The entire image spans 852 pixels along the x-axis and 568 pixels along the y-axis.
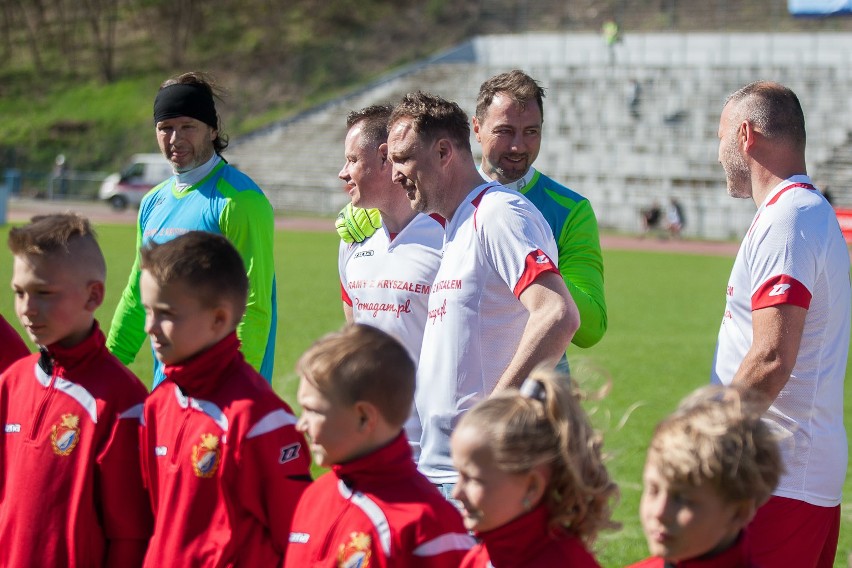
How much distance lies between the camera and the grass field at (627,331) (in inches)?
274

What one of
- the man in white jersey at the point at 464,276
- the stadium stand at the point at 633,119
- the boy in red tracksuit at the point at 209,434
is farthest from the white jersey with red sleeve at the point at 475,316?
the stadium stand at the point at 633,119

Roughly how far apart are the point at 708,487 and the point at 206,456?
1328 millimetres

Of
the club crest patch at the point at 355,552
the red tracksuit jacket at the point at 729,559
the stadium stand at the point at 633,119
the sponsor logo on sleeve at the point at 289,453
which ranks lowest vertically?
the club crest patch at the point at 355,552

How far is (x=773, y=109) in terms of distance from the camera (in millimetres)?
3861

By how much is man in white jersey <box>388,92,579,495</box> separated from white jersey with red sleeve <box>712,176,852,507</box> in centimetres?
67

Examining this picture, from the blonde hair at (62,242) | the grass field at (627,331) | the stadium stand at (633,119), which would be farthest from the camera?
the stadium stand at (633,119)

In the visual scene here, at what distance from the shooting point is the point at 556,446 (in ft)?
9.00

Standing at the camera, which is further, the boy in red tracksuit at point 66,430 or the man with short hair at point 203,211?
the man with short hair at point 203,211

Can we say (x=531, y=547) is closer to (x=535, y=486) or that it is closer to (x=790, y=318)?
(x=535, y=486)

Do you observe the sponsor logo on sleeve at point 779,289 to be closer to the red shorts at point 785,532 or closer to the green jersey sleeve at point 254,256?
the red shorts at point 785,532

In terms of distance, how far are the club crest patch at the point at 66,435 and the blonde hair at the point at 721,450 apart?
166cm

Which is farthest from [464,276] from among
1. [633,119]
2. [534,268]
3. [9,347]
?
[633,119]

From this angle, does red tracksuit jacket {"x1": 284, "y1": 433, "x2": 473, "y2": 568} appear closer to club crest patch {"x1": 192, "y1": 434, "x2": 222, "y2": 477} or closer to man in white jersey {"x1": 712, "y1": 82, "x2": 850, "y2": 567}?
club crest patch {"x1": 192, "y1": 434, "x2": 222, "y2": 477}

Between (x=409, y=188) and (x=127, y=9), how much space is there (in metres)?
59.2
